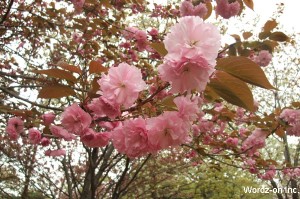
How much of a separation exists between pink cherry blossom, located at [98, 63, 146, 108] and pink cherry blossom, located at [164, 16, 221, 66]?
25 centimetres

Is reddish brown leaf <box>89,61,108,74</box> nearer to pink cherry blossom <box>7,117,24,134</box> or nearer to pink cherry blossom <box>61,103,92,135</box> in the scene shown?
pink cherry blossom <box>61,103,92,135</box>

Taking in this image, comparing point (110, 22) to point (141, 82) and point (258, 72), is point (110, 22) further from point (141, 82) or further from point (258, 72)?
point (258, 72)

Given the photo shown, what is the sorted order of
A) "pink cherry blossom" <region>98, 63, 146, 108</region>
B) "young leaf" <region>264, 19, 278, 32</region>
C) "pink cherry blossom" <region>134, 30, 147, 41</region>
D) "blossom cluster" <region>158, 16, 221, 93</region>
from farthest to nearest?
"pink cherry blossom" <region>134, 30, 147, 41</region>
"young leaf" <region>264, 19, 278, 32</region>
"pink cherry blossom" <region>98, 63, 146, 108</region>
"blossom cluster" <region>158, 16, 221, 93</region>

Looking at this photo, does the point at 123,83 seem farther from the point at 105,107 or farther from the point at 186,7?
the point at 186,7

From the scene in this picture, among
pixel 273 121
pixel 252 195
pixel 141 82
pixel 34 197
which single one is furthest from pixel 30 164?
pixel 252 195

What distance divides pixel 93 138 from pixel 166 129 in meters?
0.46

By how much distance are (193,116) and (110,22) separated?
240cm

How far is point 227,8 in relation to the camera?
203 cm

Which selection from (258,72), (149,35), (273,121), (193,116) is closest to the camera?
(258,72)

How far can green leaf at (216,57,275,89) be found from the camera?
0.90m

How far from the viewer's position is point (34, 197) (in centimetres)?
804

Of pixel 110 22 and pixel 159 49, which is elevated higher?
pixel 110 22

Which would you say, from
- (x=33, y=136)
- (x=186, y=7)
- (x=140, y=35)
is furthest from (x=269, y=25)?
(x=33, y=136)

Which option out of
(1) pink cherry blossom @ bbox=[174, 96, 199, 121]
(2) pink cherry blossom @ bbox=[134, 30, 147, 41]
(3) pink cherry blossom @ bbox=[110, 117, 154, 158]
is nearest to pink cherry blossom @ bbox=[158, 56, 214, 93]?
(1) pink cherry blossom @ bbox=[174, 96, 199, 121]
